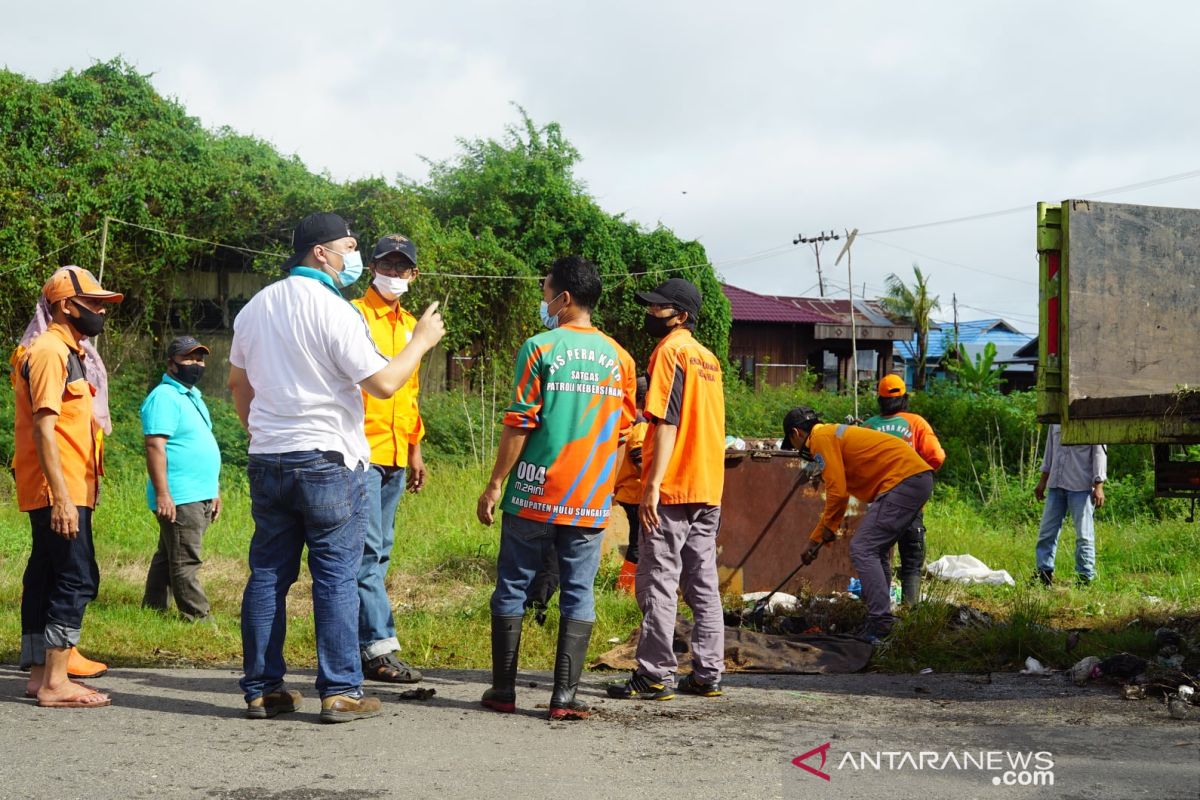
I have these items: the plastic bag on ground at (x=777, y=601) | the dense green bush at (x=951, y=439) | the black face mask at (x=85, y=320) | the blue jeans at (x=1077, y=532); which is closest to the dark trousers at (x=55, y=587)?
the black face mask at (x=85, y=320)

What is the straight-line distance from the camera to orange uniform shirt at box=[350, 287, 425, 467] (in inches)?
222

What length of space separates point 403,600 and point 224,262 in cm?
1444

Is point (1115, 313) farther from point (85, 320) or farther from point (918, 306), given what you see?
point (918, 306)

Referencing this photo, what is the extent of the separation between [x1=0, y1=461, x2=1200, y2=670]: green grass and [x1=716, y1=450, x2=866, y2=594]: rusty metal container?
77cm

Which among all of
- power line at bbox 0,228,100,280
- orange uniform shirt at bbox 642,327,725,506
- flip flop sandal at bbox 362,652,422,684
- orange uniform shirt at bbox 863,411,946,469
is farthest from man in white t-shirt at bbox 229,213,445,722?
power line at bbox 0,228,100,280

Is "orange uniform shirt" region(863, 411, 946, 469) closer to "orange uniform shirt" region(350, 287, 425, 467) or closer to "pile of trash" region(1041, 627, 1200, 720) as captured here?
"pile of trash" region(1041, 627, 1200, 720)

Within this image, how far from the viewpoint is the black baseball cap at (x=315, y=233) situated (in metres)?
4.86

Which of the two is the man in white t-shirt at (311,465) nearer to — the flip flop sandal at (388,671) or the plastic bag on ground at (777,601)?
the flip flop sandal at (388,671)

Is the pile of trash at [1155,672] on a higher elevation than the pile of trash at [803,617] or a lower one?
higher

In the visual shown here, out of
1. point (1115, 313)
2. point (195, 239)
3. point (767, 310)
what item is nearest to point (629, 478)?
point (1115, 313)

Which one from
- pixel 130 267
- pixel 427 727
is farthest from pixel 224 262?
pixel 427 727

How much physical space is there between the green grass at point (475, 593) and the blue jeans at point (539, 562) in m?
1.35

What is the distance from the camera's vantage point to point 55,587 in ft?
16.4

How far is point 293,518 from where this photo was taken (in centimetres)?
472
